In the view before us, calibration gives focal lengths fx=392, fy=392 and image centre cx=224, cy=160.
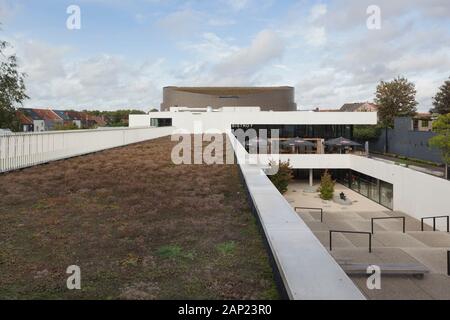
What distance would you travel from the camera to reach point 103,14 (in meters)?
11.8

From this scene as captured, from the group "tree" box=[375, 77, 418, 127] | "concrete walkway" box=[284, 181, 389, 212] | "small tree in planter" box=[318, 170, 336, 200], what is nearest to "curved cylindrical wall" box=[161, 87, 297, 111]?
"tree" box=[375, 77, 418, 127]

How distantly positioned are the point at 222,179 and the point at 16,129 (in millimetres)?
19453

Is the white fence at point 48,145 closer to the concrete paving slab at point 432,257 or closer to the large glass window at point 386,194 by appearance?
the concrete paving slab at point 432,257

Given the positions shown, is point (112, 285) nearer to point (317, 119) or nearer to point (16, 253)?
point (16, 253)

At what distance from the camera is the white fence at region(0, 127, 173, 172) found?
30.6 feet

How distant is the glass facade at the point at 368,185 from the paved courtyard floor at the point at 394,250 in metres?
2.66

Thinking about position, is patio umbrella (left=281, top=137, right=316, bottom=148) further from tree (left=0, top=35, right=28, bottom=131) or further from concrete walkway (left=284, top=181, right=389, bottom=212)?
tree (left=0, top=35, right=28, bottom=131)

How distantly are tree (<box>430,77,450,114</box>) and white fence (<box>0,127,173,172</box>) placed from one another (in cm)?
5030

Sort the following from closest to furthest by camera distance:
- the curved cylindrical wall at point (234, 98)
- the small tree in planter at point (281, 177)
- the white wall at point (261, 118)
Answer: the small tree in planter at point (281, 177), the white wall at point (261, 118), the curved cylindrical wall at point (234, 98)

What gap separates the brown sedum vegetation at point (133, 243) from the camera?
2.53 metres

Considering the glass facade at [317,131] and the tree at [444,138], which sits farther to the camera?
the glass facade at [317,131]

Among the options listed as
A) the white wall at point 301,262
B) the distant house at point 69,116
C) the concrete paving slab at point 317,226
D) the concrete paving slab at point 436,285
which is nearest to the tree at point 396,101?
the concrete paving slab at point 317,226

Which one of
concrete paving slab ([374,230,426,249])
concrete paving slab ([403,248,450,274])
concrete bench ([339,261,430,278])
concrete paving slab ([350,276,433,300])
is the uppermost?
concrete bench ([339,261,430,278])

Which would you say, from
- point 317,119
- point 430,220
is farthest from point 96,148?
point 317,119
